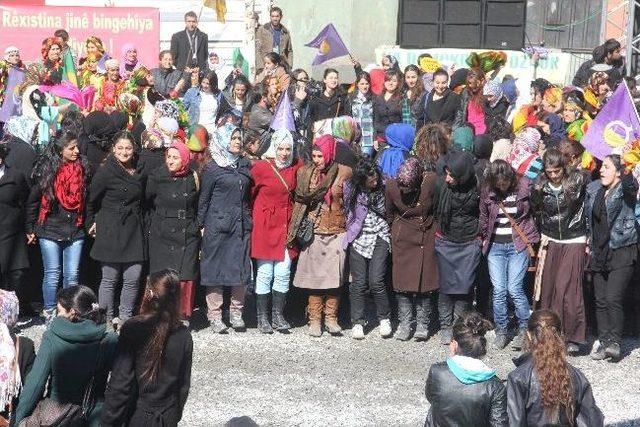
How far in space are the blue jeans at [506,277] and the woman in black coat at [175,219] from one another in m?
2.60

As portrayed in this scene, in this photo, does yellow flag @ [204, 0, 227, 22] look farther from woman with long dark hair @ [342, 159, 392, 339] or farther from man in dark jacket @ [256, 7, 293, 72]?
woman with long dark hair @ [342, 159, 392, 339]

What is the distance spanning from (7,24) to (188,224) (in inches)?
330

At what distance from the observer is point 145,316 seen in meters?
6.41

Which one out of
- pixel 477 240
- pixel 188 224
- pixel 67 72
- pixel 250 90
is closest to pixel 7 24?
pixel 67 72

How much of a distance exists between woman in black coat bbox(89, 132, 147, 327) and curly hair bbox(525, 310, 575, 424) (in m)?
Result: 4.59

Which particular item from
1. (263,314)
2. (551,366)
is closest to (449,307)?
(263,314)

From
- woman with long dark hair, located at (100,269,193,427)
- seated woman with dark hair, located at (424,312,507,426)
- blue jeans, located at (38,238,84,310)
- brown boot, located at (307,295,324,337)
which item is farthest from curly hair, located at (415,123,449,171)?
woman with long dark hair, located at (100,269,193,427)

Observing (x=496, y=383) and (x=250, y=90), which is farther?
(x=250, y=90)

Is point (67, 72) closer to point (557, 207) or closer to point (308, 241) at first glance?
point (308, 241)

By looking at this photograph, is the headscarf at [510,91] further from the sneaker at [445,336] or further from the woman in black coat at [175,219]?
the woman in black coat at [175,219]

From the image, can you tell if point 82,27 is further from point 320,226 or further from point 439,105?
point 320,226

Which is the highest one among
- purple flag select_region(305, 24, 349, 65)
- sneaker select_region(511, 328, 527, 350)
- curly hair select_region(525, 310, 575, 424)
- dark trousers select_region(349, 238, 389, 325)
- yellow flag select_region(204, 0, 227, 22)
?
yellow flag select_region(204, 0, 227, 22)

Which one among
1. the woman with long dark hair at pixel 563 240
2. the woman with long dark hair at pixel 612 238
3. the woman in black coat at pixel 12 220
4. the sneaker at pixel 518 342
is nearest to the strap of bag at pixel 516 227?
the woman with long dark hair at pixel 563 240

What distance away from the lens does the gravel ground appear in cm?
876
